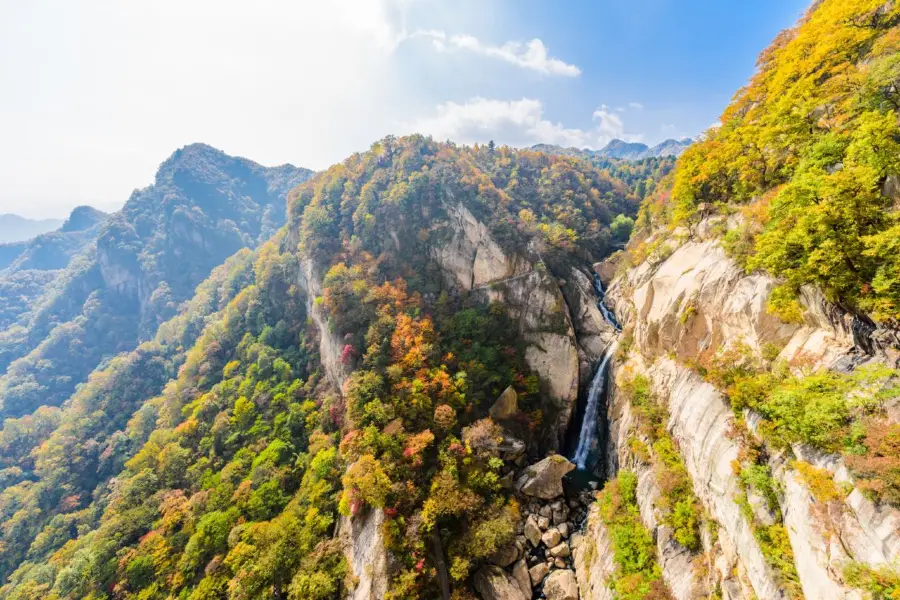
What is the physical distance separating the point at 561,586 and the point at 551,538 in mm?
2853

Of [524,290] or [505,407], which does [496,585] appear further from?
[524,290]

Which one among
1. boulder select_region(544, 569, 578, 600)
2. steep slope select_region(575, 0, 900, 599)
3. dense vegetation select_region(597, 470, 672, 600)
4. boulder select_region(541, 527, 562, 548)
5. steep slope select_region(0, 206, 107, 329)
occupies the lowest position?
boulder select_region(544, 569, 578, 600)

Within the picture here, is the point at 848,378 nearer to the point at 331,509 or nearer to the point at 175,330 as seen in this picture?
the point at 331,509

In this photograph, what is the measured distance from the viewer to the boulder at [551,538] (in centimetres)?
2264

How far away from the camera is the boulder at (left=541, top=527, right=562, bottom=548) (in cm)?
2264

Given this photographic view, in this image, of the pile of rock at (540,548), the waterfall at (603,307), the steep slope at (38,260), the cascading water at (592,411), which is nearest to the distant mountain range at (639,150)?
the waterfall at (603,307)

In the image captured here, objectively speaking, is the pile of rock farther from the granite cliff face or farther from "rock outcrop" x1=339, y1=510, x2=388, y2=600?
"rock outcrop" x1=339, y1=510, x2=388, y2=600

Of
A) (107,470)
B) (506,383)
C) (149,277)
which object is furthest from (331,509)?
(149,277)

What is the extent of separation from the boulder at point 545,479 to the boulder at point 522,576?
4997 millimetres

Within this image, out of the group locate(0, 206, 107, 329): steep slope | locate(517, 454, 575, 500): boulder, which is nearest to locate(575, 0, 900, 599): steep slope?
locate(517, 454, 575, 500): boulder

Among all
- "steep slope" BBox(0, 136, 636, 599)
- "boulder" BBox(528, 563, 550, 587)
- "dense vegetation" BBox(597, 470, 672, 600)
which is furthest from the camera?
"steep slope" BBox(0, 136, 636, 599)

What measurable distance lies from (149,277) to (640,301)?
456 feet

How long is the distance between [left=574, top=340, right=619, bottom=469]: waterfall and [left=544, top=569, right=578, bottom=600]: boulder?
10.4 m

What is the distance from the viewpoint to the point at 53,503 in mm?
43938
